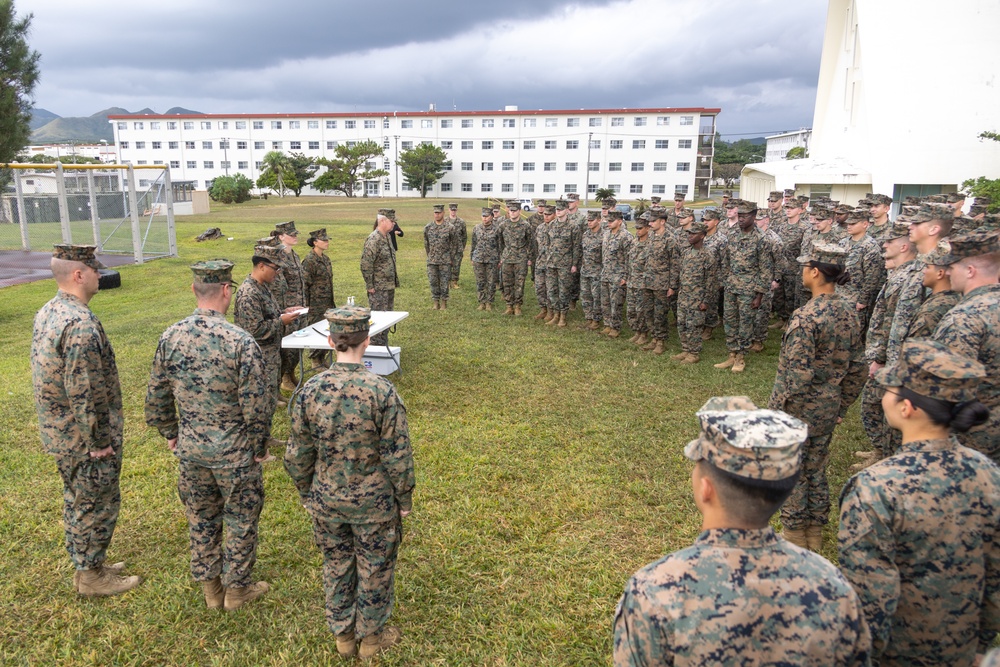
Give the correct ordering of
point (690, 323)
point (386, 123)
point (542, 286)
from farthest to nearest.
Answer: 1. point (386, 123)
2. point (542, 286)
3. point (690, 323)

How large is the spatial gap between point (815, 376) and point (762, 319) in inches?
211

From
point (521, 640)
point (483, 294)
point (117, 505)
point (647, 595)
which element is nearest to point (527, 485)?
point (521, 640)

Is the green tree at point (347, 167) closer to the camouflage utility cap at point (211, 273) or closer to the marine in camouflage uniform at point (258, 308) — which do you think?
the marine in camouflage uniform at point (258, 308)

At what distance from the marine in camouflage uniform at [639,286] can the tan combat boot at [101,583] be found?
778cm

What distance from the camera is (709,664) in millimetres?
1582

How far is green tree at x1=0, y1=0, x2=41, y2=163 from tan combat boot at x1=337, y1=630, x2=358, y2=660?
13733 mm

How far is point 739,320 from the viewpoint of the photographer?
8.58m

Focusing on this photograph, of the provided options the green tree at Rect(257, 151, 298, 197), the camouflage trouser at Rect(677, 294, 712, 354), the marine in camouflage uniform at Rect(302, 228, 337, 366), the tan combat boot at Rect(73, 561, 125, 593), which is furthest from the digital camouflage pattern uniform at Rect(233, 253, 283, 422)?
the green tree at Rect(257, 151, 298, 197)

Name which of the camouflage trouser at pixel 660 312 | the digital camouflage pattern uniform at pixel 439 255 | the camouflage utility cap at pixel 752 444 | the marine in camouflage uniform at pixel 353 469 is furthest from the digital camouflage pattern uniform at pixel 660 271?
the camouflage utility cap at pixel 752 444

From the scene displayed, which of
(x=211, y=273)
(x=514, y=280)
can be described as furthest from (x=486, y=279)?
(x=211, y=273)

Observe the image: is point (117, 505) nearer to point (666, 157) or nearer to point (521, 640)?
point (521, 640)

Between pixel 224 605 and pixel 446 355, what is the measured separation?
557 cm

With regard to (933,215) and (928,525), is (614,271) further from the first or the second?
(928,525)

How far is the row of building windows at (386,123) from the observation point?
6281 centimetres
